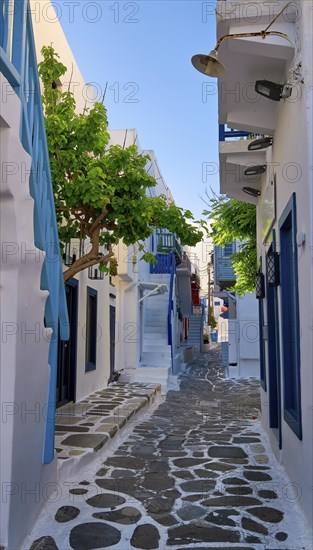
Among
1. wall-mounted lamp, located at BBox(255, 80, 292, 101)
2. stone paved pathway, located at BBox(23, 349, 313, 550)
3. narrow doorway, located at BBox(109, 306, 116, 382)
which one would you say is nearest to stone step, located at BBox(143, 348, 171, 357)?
narrow doorway, located at BBox(109, 306, 116, 382)

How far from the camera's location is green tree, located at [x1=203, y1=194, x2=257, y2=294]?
31.7 ft

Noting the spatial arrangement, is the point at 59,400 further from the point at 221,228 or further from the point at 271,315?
the point at 221,228

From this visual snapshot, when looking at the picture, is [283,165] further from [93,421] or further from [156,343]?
[156,343]

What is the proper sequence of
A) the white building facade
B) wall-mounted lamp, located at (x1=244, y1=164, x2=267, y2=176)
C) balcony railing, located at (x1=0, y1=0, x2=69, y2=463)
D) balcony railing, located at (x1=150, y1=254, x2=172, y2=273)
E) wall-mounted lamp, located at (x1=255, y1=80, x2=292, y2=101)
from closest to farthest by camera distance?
balcony railing, located at (x1=0, y1=0, x2=69, y2=463) < the white building facade < wall-mounted lamp, located at (x1=255, y1=80, x2=292, y2=101) < wall-mounted lamp, located at (x1=244, y1=164, x2=267, y2=176) < balcony railing, located at (x1=150, y1=254, x2=172, y2=273)

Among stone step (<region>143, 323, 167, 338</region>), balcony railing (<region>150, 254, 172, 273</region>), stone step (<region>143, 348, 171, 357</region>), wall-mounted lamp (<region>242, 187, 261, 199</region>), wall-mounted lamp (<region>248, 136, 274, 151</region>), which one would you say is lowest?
stone step (<region>143, 348, 171, 357</region>)

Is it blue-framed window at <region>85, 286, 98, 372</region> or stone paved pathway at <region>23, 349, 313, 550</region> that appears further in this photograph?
blue-framed window at <region>85, 286, 98, 372</region>

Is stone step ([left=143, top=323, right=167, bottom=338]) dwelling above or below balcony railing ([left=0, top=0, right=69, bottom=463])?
below

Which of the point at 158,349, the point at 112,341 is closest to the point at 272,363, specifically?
the point at 112,341

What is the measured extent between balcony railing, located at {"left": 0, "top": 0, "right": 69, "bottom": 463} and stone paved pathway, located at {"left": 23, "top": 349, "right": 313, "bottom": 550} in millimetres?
660

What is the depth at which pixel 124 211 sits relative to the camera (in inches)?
252

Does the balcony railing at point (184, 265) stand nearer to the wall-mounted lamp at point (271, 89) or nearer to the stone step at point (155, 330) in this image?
the stone step at point (155, 330)

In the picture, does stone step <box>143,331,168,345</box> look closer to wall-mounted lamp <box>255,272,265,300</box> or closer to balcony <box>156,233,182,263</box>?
balcony <box>156,233,182,263</box>

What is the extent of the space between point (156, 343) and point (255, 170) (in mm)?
9430

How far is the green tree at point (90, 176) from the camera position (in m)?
6.04
